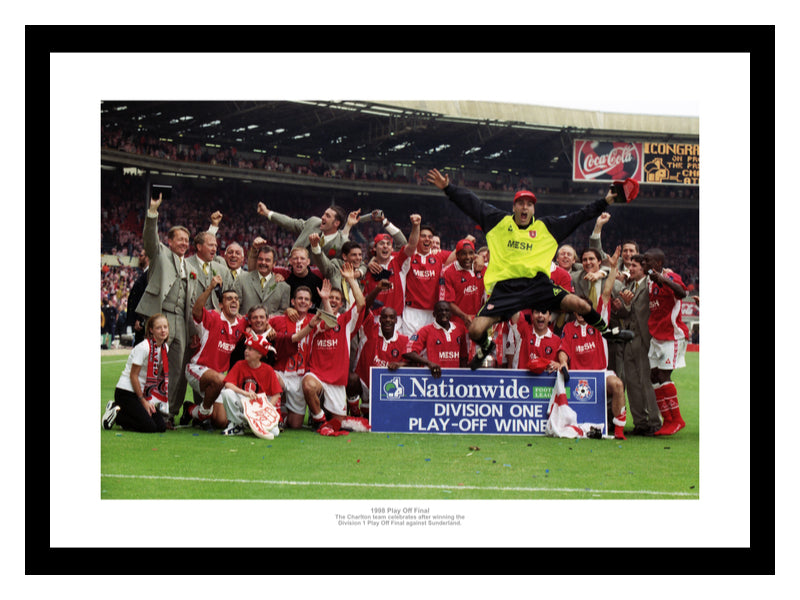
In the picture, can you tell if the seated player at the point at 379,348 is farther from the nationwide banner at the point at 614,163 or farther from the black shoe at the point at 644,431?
the nationwide banner at the point at 614,163

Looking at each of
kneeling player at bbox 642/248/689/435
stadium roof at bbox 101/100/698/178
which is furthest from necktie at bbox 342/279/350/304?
stadium roof at bbox 101/100/698/178

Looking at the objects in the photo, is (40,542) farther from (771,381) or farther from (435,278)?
(435,278)

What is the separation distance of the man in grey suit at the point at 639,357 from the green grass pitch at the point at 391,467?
1.25 ft

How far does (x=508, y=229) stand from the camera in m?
7.30

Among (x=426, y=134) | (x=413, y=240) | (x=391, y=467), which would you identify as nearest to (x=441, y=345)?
(x=413, y=240)

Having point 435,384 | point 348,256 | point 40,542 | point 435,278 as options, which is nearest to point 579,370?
point 435,384

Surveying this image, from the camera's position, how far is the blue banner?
8.12 metres

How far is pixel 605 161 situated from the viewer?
26750mm

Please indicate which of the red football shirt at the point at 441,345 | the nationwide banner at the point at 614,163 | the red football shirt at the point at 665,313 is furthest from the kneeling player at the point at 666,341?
the nationwide banner at the point at 614,163

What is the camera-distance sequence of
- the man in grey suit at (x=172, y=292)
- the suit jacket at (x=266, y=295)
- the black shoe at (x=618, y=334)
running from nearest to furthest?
the black shoe at (x=618, y=334) → the man in grey suit at (x=172, y=292) → the suit jacket at (x=266, y=295)

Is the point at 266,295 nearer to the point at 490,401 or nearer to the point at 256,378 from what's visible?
the point at 256,378

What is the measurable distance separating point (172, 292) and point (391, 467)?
318 centimetres

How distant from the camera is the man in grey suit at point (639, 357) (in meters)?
8.43

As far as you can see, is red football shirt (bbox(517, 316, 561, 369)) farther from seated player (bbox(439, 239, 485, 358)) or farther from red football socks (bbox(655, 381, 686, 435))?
red football socks (bbox(655, 381, 686, 435))
